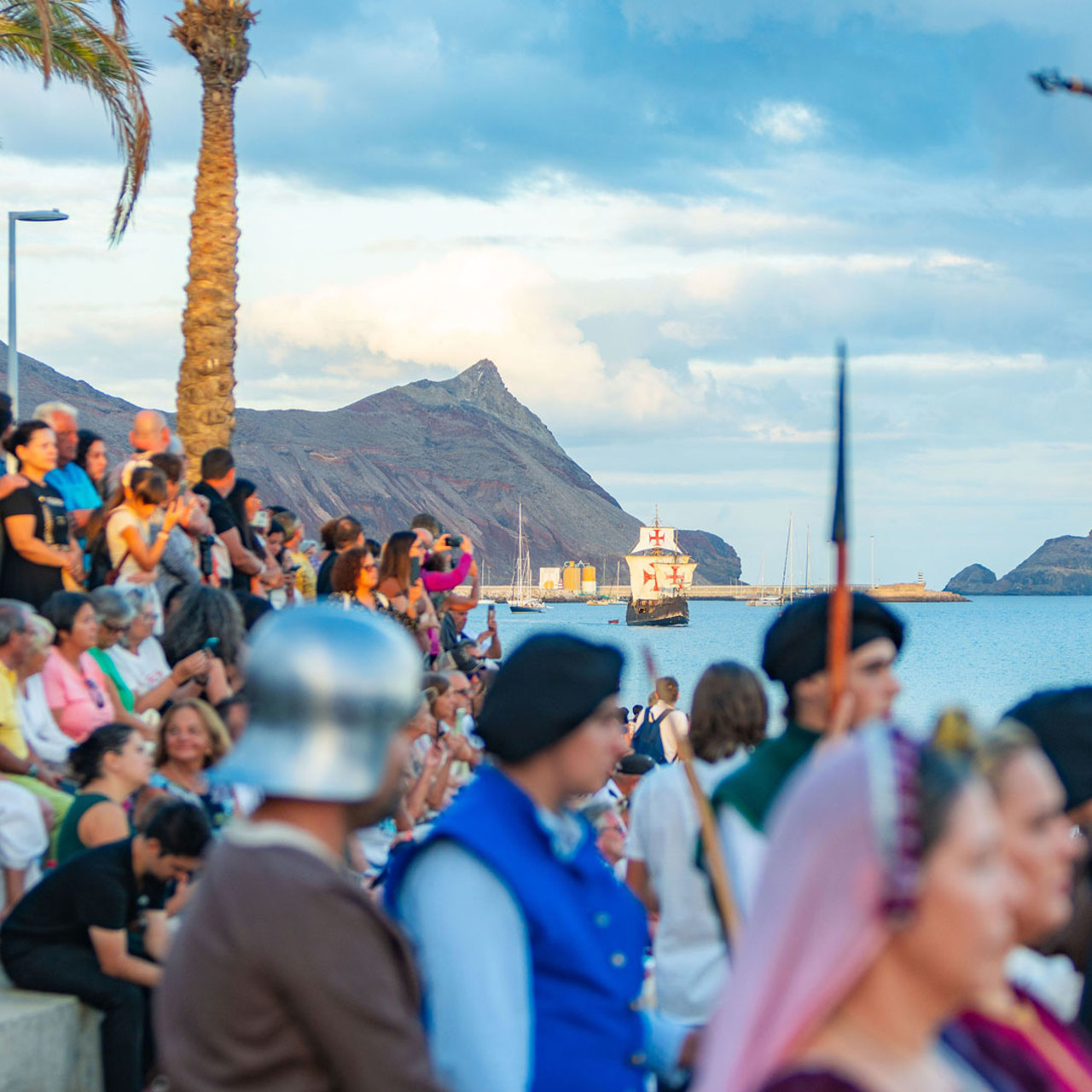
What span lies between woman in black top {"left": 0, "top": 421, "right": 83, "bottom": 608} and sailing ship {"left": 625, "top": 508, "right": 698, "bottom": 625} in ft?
453

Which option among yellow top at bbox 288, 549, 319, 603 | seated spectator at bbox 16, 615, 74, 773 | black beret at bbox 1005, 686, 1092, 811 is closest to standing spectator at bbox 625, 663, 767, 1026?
black beret at bbox 1005, 686, 1092, 811

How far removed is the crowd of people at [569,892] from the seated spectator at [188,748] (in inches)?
0.5

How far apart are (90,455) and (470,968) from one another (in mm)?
8299

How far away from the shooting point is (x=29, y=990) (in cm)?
548

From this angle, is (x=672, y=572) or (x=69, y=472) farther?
(x=672, y=572)

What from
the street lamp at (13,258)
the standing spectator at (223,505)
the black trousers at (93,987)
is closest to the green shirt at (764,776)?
the black trousers at (93,987)

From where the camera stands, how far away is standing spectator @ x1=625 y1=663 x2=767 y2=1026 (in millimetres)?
4070

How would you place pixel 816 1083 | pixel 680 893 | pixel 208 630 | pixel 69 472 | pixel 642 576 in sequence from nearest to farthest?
pixel 816 1083
pixel 680 893
pixel 208 630
pixel 69 472
pixel 642 576

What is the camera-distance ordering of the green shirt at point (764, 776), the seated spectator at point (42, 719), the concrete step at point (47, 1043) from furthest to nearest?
the seated spectator at point (42, 719) < the concrete step at point (47, 1043) < the green shirt at point (764, 776)

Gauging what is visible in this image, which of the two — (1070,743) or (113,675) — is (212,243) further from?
(1070,743)

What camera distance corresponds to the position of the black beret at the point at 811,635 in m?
3.46

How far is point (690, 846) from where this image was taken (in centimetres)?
423

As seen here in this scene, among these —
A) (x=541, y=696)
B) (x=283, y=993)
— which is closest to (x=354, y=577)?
(x=541, y=696)

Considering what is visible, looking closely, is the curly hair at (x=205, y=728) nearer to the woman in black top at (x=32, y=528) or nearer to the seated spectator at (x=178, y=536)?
the woman in black top at (x=32, y=528)
